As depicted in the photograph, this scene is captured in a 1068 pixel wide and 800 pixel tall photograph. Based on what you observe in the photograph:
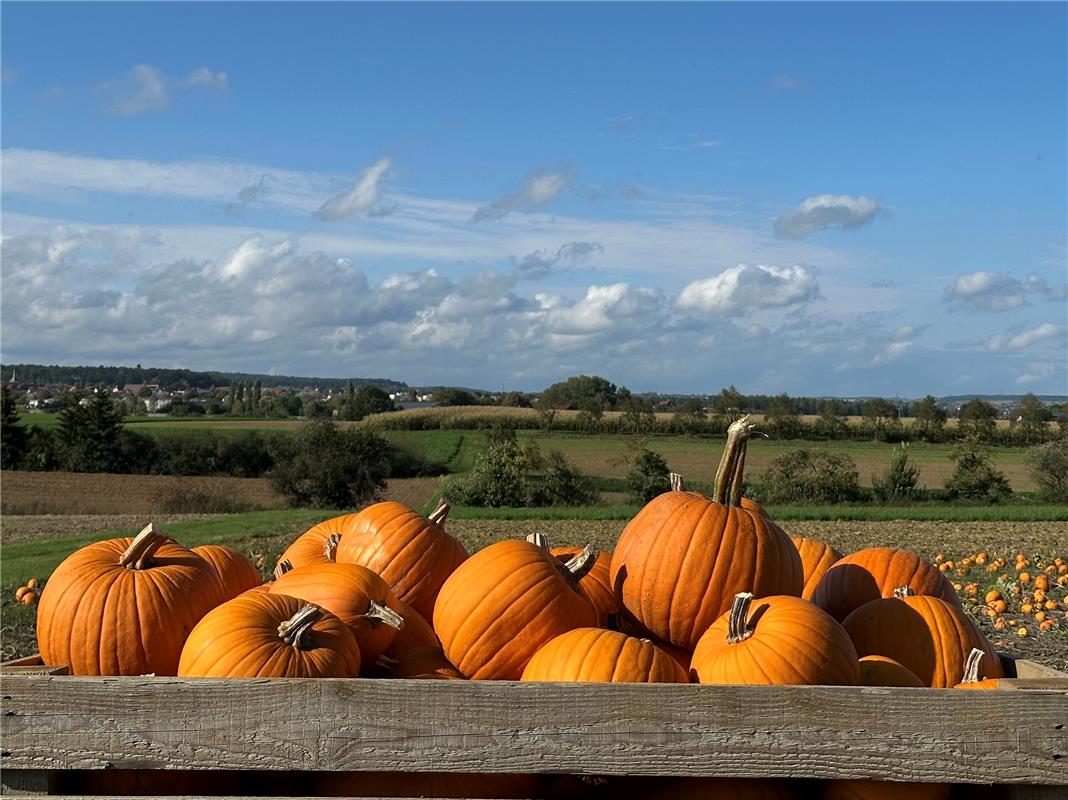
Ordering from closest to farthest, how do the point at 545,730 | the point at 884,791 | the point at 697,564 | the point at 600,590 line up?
the point at 545,730
the point at 884,791
the point at 697,564
the point at 600,590

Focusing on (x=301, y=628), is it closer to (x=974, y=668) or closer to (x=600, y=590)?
(x=600, y=590)

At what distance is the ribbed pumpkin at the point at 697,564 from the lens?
2.89 meters

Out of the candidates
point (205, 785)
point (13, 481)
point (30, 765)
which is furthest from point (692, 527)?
point (13, 481)

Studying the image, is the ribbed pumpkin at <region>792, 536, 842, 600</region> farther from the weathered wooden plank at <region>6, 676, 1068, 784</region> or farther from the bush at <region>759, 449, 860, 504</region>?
the bush at <region>759, 449, 860, 504</region>

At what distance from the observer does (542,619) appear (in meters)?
2.79

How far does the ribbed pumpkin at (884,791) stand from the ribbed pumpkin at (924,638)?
1.99 ft

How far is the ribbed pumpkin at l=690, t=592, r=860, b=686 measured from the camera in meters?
2.39

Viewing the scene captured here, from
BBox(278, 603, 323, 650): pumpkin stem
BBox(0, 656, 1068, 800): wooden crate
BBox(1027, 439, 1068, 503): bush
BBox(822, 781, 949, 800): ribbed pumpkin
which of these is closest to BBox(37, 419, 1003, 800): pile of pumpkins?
BBox(278, 603, 323, 650): pumpkin stem

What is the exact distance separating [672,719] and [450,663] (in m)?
0.99

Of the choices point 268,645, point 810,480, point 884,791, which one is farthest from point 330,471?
point 884,791

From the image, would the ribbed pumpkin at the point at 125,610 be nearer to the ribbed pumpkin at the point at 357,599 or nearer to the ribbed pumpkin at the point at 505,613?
the ribbed pumpkin at the point at 357,599

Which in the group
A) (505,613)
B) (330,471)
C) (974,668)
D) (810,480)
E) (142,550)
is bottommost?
(330,471)

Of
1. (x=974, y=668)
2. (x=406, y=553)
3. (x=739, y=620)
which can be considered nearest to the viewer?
(x=739, y=620)

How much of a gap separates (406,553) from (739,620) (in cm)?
133
